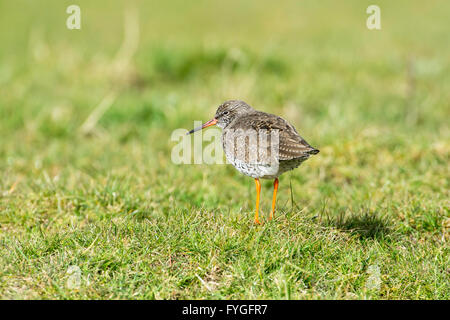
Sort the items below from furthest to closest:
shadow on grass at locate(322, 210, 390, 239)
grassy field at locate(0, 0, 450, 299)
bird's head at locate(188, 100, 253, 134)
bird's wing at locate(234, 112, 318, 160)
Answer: bird's head at locate(188, 100, 253, 134) → shadow on grass at locate(322, 210, 390, 239) → bird's wing at locate(234, 112, 318, 160) → grassy field at locate(0, 0, 450, 299)

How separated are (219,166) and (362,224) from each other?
213 centimetres

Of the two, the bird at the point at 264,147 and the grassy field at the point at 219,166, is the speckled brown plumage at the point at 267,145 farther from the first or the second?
the grassy field at the point at 219,166

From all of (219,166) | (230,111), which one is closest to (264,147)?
(230,111)

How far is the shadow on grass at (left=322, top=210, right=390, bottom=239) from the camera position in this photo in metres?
4.50

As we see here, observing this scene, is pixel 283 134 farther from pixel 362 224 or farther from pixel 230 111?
pixel 362 224

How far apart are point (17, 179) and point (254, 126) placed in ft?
9.35

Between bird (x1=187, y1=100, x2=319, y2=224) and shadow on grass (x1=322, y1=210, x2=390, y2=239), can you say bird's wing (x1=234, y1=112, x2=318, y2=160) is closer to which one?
bird (x1=187, y1=100, x2=319, y2=224)

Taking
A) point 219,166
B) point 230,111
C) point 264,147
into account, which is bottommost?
point 219,166

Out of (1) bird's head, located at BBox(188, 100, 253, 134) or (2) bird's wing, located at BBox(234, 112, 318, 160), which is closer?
(2) bird's wing, located at BBox(234, 112, 318, 160)

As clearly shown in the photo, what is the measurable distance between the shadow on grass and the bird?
62 centimetres

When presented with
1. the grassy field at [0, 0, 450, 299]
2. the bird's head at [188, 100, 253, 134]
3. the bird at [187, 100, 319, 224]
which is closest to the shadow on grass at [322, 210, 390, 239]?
the grassy field at [0, 0, 450, 299]

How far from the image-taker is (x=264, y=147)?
4.29 metres

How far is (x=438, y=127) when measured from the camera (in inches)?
298
